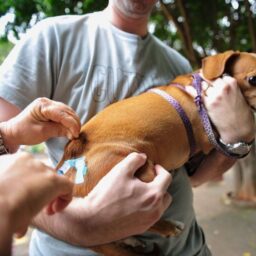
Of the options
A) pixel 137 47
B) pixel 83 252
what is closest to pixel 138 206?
pixel 83 252

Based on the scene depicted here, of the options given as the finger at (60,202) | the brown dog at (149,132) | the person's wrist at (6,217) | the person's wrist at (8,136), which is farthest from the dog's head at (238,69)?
the person's wrist at (6,217)

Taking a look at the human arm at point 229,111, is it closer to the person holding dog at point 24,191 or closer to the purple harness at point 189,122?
the purple harness at point 189,122

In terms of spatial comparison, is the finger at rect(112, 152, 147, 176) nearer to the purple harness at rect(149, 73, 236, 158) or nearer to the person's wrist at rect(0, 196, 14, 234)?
the purple harness at rect(149, 73, 236, 158)

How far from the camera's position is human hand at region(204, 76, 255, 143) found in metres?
1.32

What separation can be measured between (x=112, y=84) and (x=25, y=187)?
0.87 meters

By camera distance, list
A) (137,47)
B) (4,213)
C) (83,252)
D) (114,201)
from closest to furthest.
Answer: (4,213) < (114,201) < (83,252) < (137,47)

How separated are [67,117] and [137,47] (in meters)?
0.54

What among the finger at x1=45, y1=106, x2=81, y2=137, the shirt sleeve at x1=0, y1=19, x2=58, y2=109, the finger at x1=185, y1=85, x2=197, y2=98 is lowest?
the finger at x1=185, y1=85, x2=197, y2=98

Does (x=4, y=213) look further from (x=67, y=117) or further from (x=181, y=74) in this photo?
(x=181, y=74)

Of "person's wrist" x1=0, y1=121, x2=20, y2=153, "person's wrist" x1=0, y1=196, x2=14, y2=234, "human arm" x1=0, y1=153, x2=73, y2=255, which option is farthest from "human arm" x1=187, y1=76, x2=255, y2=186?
"person's wrist" x1=0, y1=196, x2=14, y2=234

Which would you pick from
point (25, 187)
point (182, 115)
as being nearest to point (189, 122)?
point (182, 115)

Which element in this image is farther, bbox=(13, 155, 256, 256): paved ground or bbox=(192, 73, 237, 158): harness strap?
bbox=(13, 155, 256, 256): paved ground

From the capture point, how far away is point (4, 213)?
435mm

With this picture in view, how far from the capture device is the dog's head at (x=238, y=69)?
1446 mm
